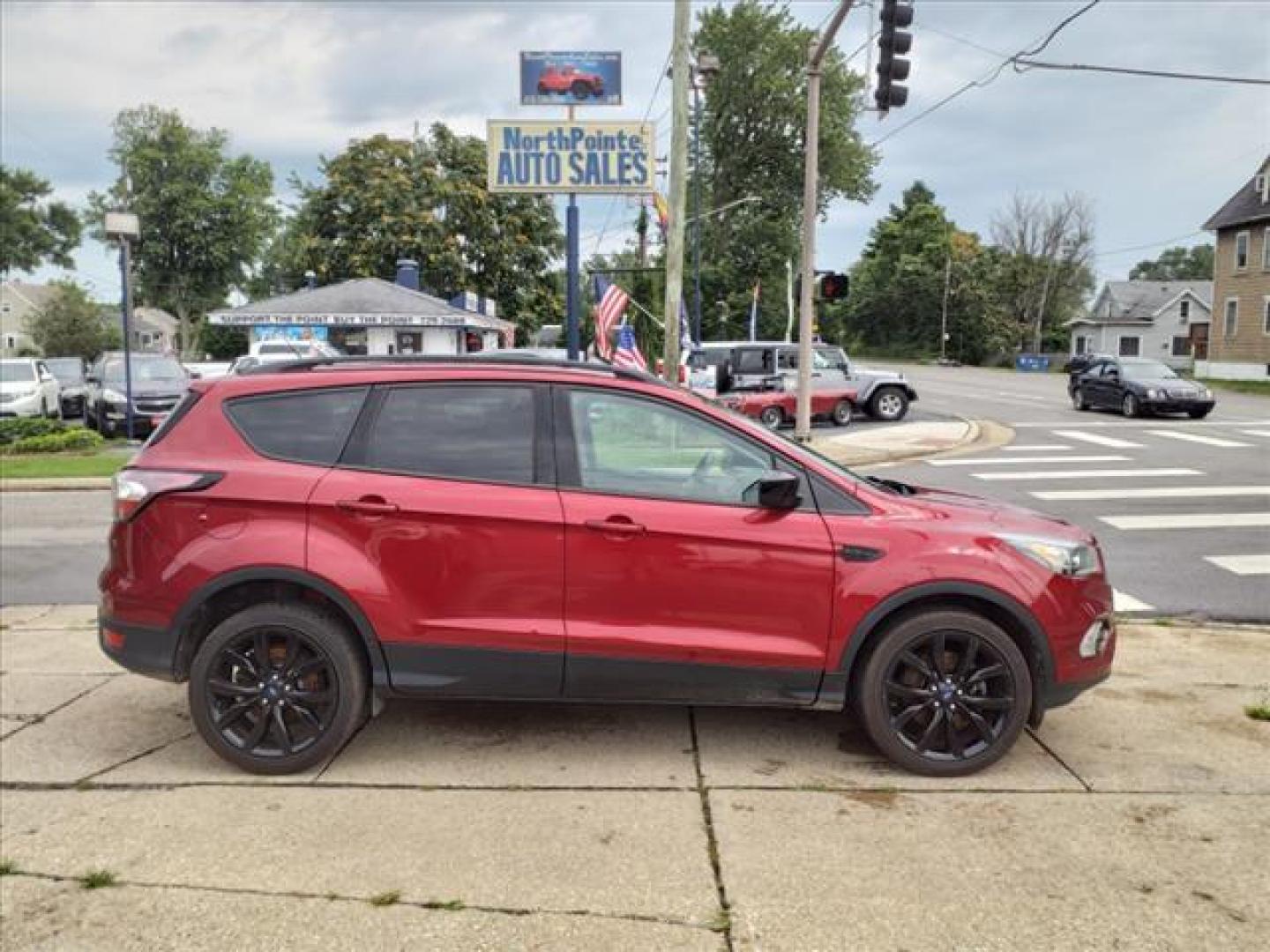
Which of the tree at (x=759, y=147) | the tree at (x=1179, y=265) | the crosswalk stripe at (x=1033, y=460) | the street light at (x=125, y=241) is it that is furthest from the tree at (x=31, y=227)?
the tree at (x=1179, y=265)

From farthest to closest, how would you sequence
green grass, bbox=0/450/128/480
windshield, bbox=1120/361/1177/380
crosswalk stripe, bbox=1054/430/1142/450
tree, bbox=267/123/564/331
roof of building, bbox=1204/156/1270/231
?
1. tree, bbox=267/123/564/331
2. roof of building, bbox=1204/156/1270/231
3. windshield, bbox=1120/361/1177/380
4. crosswalk stripe, bbox=1054/430/1142/450
5. green grass, bbox=0/450/128/480

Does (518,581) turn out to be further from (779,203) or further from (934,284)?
(934,284)

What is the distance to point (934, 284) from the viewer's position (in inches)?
3169

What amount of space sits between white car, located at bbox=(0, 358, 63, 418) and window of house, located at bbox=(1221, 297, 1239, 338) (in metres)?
44.7

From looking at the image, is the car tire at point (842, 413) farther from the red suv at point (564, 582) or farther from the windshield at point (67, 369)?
the windshield at point (67, 369)

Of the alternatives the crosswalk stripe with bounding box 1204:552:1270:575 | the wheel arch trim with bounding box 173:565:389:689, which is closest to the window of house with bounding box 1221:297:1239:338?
the crosswalk stripe with bounding box 1204:552:1270:575

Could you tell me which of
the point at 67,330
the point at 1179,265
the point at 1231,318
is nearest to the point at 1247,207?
the point at 1231,318

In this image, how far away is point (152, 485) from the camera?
4.06 metres

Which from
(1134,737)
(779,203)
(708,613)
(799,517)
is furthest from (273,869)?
(779,203)

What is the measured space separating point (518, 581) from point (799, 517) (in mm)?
1159

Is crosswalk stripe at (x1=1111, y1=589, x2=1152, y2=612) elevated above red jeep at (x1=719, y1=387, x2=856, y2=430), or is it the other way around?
red jeep at (x1=719, y1=387, x2=856, y2=430)

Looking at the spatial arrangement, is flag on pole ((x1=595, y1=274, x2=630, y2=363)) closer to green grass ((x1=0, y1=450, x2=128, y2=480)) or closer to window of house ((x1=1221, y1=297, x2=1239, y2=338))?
green grass ((x1=0, y1=450, x2=128, y2=480))

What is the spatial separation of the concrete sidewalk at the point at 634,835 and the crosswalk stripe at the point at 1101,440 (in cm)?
1338

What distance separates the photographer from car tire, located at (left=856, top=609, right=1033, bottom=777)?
398cm
